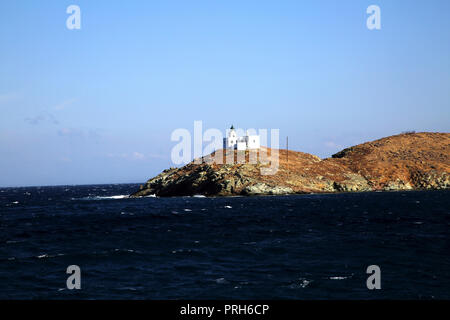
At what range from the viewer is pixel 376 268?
27891mm

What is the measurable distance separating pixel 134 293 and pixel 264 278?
8.51 m

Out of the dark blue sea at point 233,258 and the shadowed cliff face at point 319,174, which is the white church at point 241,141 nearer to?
the shadowed cliff face at point 319,174

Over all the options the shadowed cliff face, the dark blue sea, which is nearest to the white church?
the shadowed cliff face

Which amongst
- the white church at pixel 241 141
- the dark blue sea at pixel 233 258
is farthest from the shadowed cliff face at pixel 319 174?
the dark blue sea at pixel 233 258

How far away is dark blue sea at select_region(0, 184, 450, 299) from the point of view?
23547mm

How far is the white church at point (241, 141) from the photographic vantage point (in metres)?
150

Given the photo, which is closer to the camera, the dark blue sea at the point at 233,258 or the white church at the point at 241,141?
the dark blue sea at the point at 233,258

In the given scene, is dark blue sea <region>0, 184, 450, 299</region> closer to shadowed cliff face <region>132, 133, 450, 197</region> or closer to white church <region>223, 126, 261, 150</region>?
shadowed cliff face <region>132, 133, 450, 197</region>

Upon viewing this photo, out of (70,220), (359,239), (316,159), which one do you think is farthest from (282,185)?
(359,239)

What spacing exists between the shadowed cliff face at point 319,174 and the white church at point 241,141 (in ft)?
20.2

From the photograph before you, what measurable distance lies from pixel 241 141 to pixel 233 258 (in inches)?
4706

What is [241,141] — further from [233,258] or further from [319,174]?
[233,258]


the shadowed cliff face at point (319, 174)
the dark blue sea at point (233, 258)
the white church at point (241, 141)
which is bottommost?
the dark blue sea at point (233, 258)

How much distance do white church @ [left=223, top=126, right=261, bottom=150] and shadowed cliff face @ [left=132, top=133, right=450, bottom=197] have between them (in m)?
6.15
